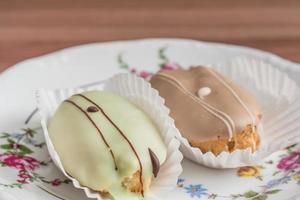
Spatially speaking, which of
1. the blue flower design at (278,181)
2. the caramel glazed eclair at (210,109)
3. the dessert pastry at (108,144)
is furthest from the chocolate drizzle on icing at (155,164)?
the blue flower design at (278,181)

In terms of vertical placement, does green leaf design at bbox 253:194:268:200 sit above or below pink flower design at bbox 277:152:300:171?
below

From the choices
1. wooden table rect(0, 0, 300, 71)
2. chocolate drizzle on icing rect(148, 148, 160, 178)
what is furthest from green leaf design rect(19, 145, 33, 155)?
wooden table rect(0, 0, 300, 71)

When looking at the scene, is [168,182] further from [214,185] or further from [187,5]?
[187,5]

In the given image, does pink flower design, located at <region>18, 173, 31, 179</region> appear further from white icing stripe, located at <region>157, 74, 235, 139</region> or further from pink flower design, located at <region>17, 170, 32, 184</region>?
white icing stripe, located at <region>157, 74, 235, 139</region>

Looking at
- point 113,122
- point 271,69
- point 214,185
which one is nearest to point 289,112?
point 271,69

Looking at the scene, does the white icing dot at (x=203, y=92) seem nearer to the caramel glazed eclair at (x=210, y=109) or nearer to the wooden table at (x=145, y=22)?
the caramel glazed eclair at (x=210, y=109)

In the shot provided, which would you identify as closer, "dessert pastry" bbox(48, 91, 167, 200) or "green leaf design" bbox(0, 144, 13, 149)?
"dessert pastry" bbox(48, 91, 167, 200)
